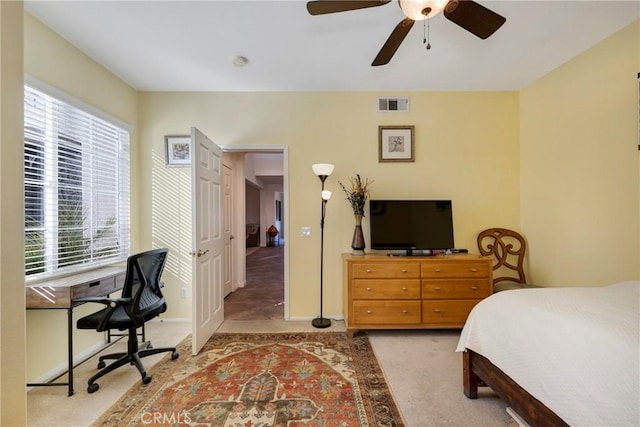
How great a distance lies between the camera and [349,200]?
3.22 meters

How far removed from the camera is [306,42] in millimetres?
2346

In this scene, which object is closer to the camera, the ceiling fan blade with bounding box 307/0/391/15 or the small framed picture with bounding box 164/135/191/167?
the ceiling fan blade with bounding box 307/0/391/15

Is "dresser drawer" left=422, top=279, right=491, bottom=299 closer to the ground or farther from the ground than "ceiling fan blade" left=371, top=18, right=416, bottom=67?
closer to the ground

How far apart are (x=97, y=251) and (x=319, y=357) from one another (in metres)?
2.36

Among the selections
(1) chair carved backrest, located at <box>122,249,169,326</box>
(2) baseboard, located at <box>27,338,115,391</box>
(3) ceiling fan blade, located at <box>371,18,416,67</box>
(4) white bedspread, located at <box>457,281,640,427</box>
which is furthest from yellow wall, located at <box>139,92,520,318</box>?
(4) white bedspread, located at <box>457,281,640,427</box>

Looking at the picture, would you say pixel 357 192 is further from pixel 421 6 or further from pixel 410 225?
pixel 421 6

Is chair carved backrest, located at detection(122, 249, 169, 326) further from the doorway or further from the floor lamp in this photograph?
the floor lamp

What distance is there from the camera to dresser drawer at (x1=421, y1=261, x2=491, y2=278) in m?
2.77

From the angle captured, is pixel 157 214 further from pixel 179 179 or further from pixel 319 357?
pixel 319 357

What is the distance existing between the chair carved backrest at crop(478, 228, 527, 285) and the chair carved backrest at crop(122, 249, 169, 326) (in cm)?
343

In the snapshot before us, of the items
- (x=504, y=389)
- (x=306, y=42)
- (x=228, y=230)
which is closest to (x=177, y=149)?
(x=228, y=230)

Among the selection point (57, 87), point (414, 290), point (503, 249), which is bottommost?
point (414, 290)

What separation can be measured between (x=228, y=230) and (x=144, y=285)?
223cm
